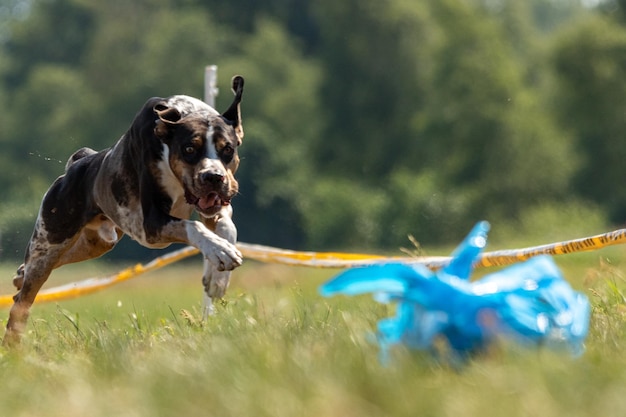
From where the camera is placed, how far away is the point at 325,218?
4809 centimetres

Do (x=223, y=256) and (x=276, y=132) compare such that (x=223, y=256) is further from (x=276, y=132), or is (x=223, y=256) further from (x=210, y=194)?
(x=276, y=132)

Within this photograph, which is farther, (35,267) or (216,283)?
(35,267)

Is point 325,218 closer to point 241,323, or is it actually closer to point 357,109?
point 357,109

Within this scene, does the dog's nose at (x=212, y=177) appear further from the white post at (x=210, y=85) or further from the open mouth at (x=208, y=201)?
the white post at (x=210, y=85)

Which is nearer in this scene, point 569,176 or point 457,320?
point 457,320

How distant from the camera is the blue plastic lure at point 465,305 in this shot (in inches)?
141

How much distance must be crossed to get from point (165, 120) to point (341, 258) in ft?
11.6

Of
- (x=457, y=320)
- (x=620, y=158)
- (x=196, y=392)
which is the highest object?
(x=457, y=320)

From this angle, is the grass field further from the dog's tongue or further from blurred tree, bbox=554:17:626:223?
blurred tree, bbox=554:17:626:223

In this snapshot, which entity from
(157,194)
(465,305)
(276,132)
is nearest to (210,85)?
(157,194)

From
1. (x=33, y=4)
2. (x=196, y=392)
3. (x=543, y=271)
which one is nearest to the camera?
(x=196, y=392)

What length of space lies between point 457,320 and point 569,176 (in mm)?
44265

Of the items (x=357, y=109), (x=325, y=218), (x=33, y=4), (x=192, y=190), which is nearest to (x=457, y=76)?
(x=357, y=109)

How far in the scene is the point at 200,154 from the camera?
611 cm
